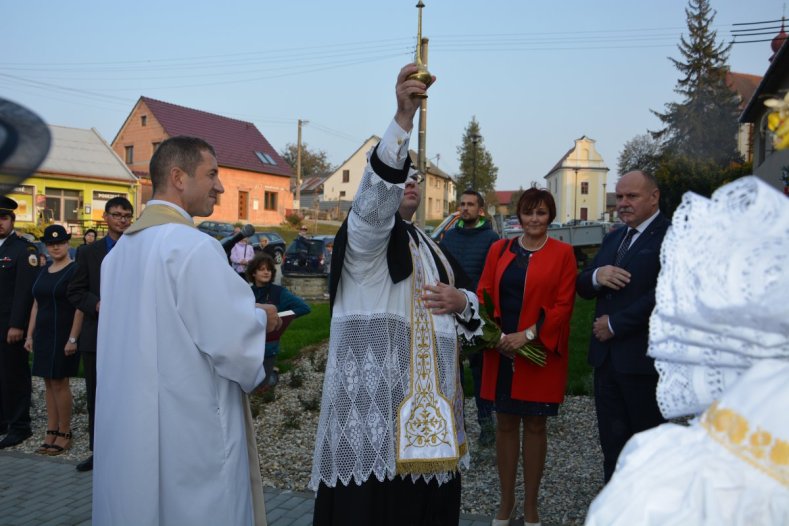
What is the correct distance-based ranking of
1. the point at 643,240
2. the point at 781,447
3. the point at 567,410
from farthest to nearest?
the point at 567,410, the point at 643,240, the point at 781,447

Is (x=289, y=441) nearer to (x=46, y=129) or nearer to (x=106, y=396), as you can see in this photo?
(x=106, y=396)

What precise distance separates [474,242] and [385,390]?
3.31m

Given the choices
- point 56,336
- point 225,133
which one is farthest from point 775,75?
point 225,133

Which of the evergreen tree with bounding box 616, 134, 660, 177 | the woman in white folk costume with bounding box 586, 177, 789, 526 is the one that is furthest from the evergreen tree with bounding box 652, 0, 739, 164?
the woman in white folk costume with bounding box 586, 177, 789, 526

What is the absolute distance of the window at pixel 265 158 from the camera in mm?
44469

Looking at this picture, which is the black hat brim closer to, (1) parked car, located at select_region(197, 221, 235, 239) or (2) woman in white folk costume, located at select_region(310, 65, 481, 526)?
(2) woman in white folk costume, located at select_region(310, 65, 481, 526)

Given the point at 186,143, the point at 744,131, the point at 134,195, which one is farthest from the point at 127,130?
the point at 186,143

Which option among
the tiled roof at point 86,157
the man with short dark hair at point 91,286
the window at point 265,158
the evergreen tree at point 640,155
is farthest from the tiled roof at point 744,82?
the man with short dark hair at point 91,286

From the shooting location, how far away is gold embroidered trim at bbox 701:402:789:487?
4.06 ft

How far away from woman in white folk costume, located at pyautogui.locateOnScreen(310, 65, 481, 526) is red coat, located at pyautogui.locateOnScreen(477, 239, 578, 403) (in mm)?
1010

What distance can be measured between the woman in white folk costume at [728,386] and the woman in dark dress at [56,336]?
5.87 m

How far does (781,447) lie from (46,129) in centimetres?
177

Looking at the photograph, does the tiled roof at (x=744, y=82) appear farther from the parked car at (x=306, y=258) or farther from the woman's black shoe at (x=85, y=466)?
the woman's black shoe at (x=85, y=466)

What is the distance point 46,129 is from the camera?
5.30ft
